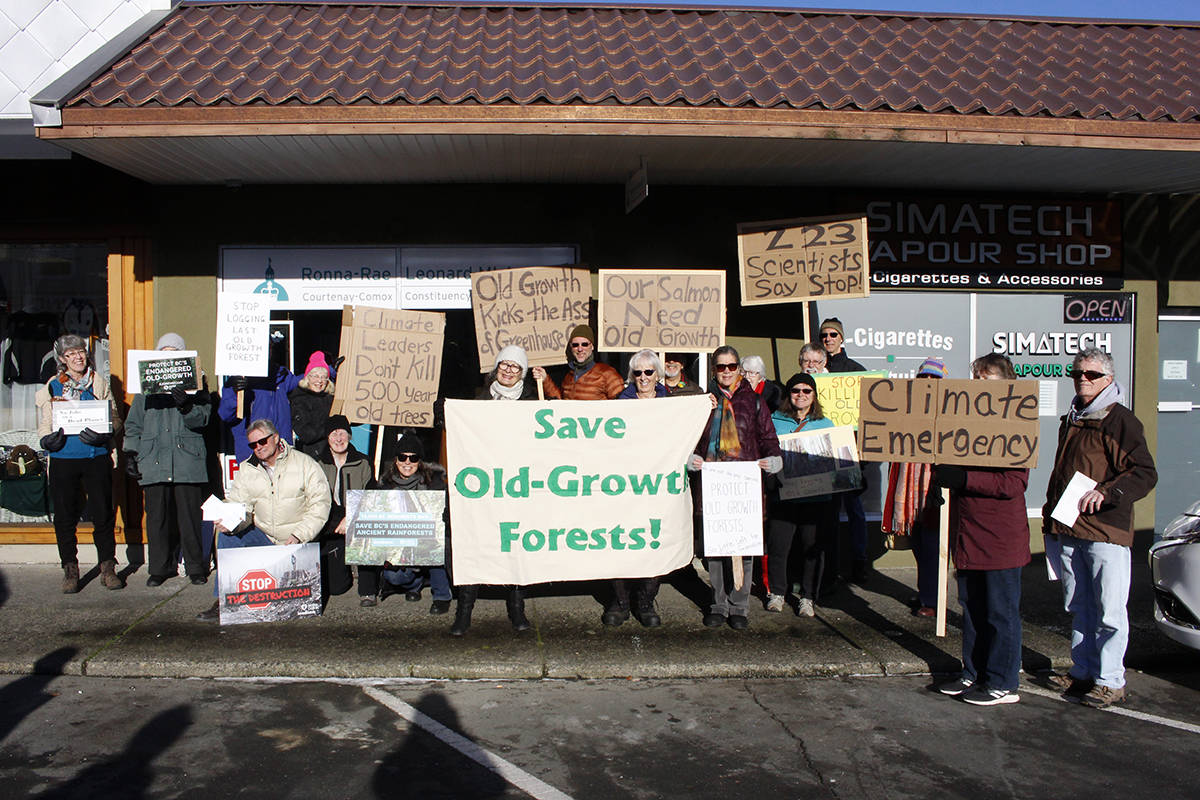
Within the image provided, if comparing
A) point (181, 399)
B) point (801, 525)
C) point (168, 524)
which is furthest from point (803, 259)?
point (168, 524)

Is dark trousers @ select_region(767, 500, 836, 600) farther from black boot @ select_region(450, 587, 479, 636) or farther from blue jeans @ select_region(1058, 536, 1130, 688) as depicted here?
black boot @ select_region(450, 587, 479, 636)

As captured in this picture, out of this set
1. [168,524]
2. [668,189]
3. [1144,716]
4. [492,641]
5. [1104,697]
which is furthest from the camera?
[668,189]

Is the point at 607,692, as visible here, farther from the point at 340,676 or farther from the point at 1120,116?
the point at 1120,116

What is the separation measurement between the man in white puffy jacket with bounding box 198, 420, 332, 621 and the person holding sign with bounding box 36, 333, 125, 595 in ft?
4.84

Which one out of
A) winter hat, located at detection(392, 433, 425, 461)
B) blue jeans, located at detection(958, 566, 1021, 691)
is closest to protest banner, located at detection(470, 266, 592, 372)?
winter hat, located at detection(392, 433, 425, 461)

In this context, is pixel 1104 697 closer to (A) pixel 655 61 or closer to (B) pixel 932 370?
(B) pixel 932 370

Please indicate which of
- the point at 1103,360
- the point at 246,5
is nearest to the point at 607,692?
the point at 1103,360

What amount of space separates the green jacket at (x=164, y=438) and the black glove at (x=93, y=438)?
6.1 inches

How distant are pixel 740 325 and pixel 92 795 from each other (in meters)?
6.22

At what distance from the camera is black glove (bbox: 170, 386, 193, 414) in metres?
7.18

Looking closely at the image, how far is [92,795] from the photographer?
13.4 ft

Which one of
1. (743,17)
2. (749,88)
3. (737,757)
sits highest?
(743,17)

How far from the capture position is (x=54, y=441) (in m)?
7.13

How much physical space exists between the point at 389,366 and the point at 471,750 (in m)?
3.65
